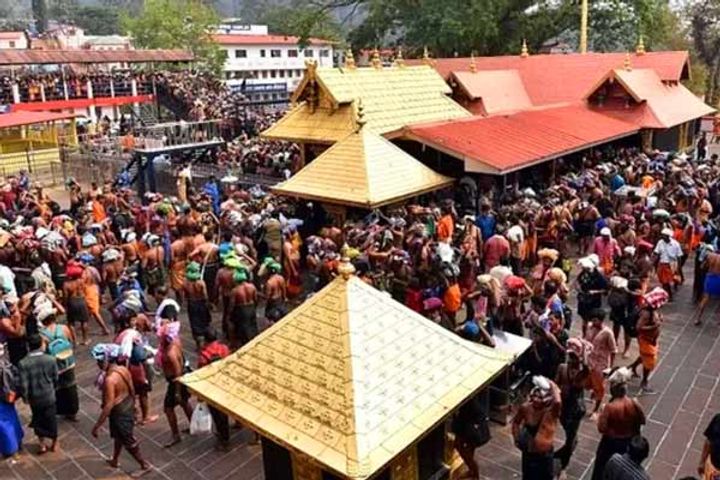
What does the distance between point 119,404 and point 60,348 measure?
4.95 feet

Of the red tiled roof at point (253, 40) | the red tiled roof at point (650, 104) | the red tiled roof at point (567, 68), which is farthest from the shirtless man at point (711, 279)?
the red tiled roof at point (253, 40)

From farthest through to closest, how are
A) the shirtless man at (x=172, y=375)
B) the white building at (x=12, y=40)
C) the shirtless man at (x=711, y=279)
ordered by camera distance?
the white building at (x=12, y=40) < the shirtless man at (x=711, y=279) < the shirtless man at (x=172, y=375)

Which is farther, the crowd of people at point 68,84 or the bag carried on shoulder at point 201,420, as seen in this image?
the crowd of people at point 68,84

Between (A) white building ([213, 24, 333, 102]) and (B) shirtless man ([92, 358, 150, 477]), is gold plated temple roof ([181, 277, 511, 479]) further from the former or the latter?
(A) white building ([213, 24, 333, 102])

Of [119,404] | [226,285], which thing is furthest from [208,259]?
[119,404]

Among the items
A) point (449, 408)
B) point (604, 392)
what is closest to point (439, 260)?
point (604, 392)

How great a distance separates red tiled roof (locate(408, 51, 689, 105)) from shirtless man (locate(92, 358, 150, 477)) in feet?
60.1

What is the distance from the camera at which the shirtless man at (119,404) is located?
251 inches

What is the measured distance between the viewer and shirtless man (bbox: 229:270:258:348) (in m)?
8.73

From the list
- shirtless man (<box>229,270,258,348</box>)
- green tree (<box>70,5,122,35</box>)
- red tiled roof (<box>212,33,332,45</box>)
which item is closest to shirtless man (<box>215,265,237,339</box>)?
shirtless man (<box>229,270,258,348</box>)

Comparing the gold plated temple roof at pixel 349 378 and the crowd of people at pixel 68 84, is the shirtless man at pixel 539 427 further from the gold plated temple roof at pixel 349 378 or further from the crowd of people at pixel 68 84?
the crowd of people at pixel 68 84

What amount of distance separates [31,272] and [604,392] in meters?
8.56

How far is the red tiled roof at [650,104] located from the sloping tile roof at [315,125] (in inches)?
375

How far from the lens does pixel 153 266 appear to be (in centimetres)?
1073
